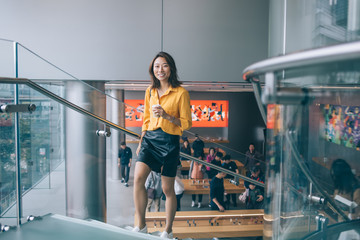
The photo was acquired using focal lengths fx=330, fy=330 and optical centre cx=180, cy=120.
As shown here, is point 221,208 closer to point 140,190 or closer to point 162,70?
point 140,190

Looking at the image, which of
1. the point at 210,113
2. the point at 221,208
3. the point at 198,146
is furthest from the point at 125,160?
the point at 210,113

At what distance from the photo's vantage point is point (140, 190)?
2260mm

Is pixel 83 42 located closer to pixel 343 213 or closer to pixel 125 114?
pixel 125 114

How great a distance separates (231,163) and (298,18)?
16.2 feet

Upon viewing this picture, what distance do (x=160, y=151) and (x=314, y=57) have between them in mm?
1653

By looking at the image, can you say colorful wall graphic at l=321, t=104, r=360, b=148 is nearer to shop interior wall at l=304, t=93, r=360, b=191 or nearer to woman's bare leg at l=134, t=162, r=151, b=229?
shop interior wall at l=304, t=93, r=360, b=191

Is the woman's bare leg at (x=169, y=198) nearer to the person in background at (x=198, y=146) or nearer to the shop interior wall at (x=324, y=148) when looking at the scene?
the person in background at (x=198, y=146)

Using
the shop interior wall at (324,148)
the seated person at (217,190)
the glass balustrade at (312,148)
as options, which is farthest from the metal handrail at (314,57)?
the seated person at (217,190)

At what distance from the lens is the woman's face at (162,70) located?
2.28 m

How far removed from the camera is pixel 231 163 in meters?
6.14

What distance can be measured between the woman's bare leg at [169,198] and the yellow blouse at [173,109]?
33 centimetres

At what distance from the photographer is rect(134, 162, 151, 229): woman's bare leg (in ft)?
7.31

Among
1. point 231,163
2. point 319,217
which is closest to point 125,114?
point 319,217

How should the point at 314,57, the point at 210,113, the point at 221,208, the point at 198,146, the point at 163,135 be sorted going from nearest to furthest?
the point at 314,57
the point at 163,135
the point at 198,146
the point at 221,208
the point at 210,113
